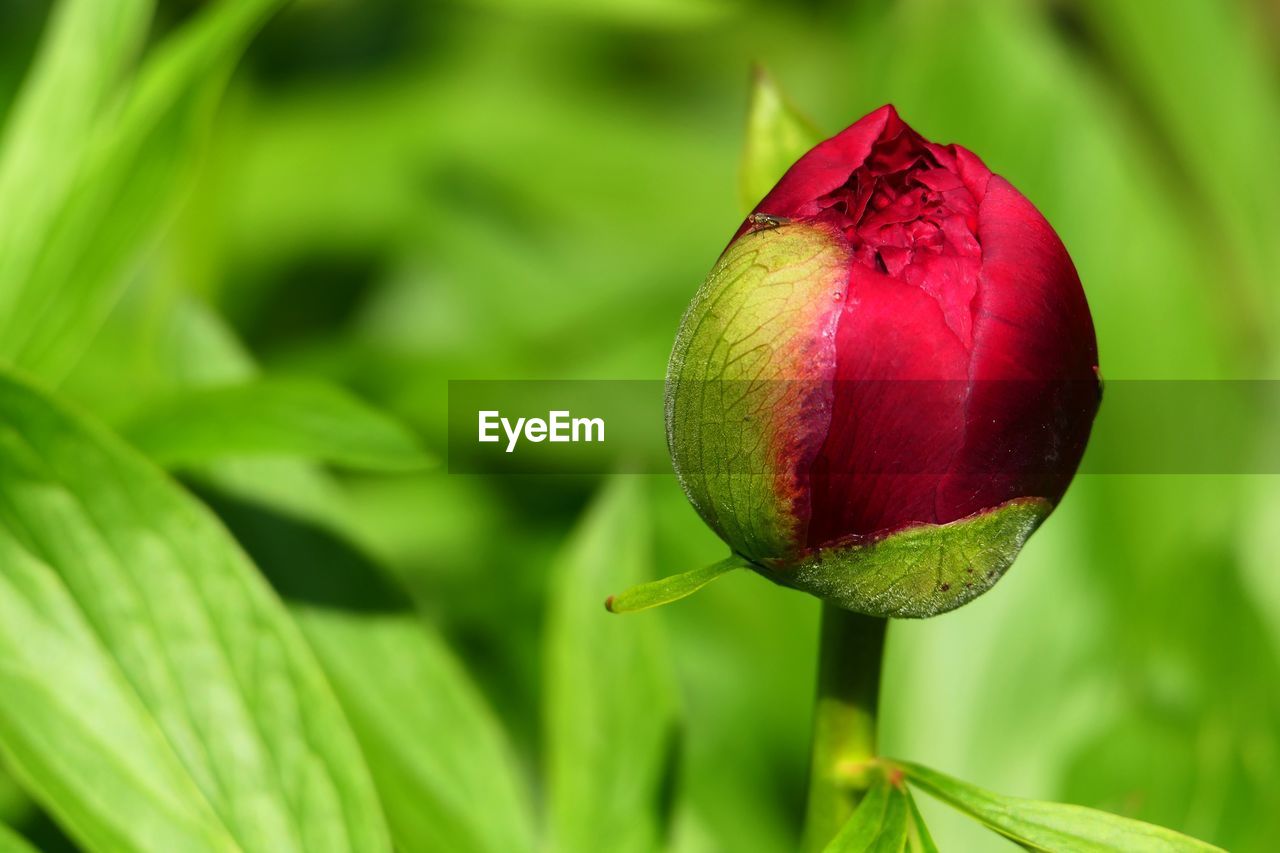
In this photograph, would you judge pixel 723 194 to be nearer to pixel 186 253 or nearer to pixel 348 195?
pixel 348 195

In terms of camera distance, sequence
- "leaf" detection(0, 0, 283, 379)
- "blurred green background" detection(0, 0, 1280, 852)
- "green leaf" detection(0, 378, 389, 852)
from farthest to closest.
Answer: "blurred green background" detection(0, 0, 1280, 852)
"leaf" detection(0, 0, 283, 379)
"green leaf" detection(0, 378, 389, 852)

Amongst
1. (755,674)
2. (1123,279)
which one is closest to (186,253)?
(755,674)

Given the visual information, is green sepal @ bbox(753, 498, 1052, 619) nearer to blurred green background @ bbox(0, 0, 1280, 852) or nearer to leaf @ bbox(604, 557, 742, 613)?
leaf @ bbox(604, 557, 742, 613)

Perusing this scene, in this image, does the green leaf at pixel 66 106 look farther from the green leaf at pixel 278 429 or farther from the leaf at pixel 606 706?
the leaf at pixel 606 706

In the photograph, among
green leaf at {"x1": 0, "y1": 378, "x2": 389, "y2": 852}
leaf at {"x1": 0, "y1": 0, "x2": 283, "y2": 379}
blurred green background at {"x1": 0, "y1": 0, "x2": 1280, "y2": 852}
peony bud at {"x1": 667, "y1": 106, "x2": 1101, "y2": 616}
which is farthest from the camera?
blurred green background at {"x1": 0, "y1": 0, "x2": 1280, "y2": 852}

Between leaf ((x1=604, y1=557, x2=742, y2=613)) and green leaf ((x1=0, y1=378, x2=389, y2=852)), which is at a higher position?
leaf ((x1=604, y1=557, x2=742, y2=613))

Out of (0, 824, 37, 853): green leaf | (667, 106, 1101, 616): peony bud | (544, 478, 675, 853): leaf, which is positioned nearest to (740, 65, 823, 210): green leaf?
(667, 106, 1101, 616): peony bud

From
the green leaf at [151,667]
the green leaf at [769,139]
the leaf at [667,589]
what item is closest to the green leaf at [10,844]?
the green leaf at [151,667]
